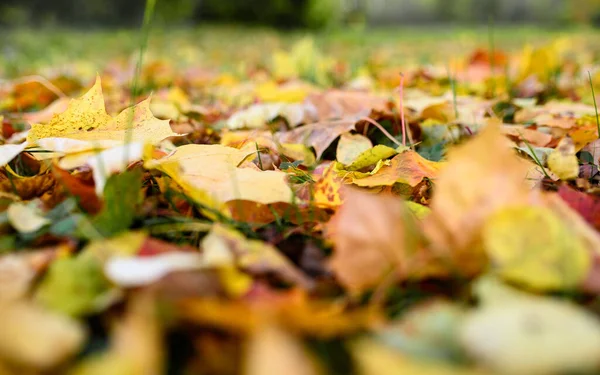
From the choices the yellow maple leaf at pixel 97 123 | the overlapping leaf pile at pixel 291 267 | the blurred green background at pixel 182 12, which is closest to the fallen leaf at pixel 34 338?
the overlapping leaf pile at pixel 291 267

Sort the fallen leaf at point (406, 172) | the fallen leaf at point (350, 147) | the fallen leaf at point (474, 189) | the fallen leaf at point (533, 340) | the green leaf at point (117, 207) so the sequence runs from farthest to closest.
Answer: the fallen leaf at point (350, 147), the fallen leaf at point (406, 172), the green leaf at point (117, 207), the fallen leaf at point (474, 189), the fallen leaf at point (533, 340)

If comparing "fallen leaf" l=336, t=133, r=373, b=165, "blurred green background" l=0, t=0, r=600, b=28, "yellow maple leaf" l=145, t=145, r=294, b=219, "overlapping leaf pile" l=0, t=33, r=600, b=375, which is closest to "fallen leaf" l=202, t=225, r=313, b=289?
"overlapping leaf pile" l=0, t=33, r=600, b=375

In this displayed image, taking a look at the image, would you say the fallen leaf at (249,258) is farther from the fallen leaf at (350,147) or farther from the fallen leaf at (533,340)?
the fallen leaf at (350,147)

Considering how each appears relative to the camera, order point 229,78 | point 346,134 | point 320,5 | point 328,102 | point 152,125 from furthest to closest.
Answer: point 320,5, point 229,78, point 328,102, point 346,134, point 152,125

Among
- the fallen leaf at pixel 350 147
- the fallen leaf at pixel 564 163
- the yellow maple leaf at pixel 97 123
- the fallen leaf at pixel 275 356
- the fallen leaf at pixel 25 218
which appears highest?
the yellow maple leaf at pixel 97 123

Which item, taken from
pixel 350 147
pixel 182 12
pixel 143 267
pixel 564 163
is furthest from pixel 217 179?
pixel 182 12

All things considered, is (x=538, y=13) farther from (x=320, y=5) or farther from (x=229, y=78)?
(x=229, y=78)

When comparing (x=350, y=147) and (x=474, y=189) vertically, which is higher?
(x=474, y=189)

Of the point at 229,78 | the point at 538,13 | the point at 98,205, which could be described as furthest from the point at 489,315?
the point at 538,13

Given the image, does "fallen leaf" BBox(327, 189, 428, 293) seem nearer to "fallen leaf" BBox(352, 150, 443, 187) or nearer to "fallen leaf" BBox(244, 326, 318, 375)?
"fallen leaf" BBox(244, 326, 318, 375)

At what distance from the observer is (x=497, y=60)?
254 cm

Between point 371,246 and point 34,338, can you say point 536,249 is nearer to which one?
point 371,246

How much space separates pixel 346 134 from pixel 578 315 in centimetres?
68

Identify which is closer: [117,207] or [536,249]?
[536,249]
